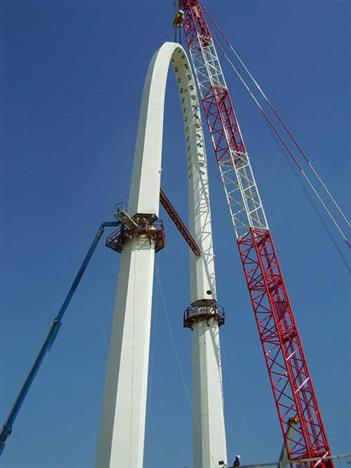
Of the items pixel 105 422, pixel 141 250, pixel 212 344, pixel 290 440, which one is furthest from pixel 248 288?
pixel 105 422

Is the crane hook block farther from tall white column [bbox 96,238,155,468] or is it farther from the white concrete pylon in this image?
tall white column [bbox 96,238,155,468]

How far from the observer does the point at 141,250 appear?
90.1ft

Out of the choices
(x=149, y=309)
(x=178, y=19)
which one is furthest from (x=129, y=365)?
(x=178, y=19)

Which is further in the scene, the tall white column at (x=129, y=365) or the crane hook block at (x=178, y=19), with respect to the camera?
the crane hook block at (x=178, y=19)

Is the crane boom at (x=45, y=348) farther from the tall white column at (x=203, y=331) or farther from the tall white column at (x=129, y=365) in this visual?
the tall white column at (x=203, y=331)

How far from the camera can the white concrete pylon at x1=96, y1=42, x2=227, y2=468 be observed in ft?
74.0

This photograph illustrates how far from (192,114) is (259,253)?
601 inches

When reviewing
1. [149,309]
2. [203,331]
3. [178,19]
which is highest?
[178,19]

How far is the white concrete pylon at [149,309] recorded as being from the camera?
22.6m

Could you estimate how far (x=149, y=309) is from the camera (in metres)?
25.5

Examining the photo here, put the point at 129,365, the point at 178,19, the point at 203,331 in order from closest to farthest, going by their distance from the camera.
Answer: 1. the point at 129,365
2. the point at 203,331
3. the point at 178,19

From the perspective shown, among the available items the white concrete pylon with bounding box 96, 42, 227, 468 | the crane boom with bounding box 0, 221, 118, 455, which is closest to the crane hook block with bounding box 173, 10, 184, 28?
the white concrete pylon with bounding box 96, 42, 227, 468

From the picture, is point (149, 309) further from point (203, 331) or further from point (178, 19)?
point (178, 19)

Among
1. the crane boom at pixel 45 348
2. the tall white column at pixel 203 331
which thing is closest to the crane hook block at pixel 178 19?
the tall white column at pixel 203 331
